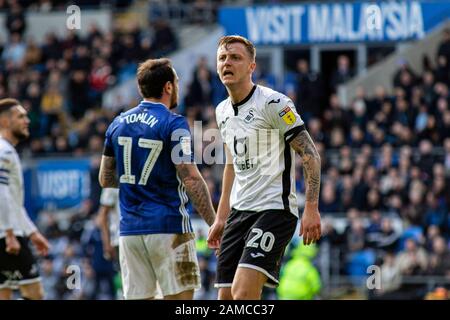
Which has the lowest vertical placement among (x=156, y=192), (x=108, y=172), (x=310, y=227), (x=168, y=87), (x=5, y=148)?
(x=310, y=227)

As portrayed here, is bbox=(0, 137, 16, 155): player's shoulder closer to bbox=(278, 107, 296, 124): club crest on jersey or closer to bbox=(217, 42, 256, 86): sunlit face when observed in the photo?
bbox=(217, 42, 256, 86): sunlit face

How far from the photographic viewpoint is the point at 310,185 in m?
8.97

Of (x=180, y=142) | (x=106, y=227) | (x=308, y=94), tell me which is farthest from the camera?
(x=308, y=94)

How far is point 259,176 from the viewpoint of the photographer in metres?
9.21

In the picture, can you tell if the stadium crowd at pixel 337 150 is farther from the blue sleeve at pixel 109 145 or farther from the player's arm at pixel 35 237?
the blue sleeve at pixel 109 145

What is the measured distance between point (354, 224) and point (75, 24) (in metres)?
9.58

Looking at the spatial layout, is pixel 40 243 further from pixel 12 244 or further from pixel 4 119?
pixel 4 119

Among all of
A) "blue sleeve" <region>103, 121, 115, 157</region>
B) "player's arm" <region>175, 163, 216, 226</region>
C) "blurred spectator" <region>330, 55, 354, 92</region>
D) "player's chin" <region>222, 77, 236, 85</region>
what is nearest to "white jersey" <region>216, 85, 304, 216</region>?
"player's chin" <region>222, 77, 236, 85</region>

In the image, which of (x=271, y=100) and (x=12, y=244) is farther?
(x=12, y=244)

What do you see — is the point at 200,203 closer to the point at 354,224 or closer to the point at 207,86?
the point at 354,224

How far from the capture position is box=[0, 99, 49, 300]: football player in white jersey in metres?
11.6

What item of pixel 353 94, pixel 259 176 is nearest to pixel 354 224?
pixel 353 94

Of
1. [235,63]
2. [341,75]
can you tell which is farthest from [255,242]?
[341,75]

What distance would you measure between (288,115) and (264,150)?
35 centimetres
